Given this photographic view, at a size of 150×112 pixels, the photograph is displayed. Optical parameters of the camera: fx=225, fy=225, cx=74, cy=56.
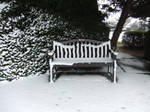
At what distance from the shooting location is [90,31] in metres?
6.38

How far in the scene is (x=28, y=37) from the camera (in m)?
5.94

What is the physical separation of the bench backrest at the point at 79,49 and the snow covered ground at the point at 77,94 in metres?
0.57

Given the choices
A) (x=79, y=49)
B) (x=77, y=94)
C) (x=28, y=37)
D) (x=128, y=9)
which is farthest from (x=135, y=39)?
(x=77, y=94)

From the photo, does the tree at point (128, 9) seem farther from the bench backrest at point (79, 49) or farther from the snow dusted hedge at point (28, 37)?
the snow dusted hedge at point (28, 37)

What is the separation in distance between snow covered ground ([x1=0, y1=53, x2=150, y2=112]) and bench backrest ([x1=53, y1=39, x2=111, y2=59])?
1.88 feet

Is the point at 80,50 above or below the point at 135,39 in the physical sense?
below

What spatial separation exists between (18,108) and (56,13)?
10.2ft

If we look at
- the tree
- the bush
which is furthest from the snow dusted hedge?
the bush

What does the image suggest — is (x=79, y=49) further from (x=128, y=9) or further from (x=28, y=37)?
(x=128, y=9)

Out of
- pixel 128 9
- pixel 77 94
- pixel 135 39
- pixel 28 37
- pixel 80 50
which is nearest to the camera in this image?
pixel 77 94

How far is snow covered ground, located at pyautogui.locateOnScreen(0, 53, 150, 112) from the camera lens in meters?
3.97

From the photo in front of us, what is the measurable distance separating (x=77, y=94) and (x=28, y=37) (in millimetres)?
2222

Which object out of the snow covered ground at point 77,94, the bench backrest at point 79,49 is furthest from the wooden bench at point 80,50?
the snow covered ground at point 77,94

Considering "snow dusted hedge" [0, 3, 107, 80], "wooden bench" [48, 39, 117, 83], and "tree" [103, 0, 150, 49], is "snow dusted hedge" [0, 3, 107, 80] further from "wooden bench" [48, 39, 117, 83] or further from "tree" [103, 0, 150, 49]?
"tree" [103, 0, 150, 49]
